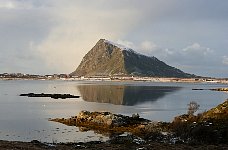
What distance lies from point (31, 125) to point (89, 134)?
479 inches

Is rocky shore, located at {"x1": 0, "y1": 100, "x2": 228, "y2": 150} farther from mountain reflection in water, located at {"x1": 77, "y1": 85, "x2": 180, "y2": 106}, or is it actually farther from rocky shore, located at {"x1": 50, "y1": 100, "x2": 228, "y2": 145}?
mountain reflection in water, located at {"x1": 77, "y1": 85, "x2": 180, "y2": 106}

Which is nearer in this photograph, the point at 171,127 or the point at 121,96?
the point at 171,127

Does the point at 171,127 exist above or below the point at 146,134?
below

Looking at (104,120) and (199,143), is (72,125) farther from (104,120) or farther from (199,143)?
(199,143)

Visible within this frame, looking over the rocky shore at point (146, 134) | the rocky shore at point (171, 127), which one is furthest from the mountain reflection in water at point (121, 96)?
the rocky shore at point (146, 134)

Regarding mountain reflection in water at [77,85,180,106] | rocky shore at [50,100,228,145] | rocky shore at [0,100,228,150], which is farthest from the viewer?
mountain reflection in water at [77,85,180,106]

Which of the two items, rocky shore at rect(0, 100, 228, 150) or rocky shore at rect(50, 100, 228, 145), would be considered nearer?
rocky shore at rect(0, 100, 228, 150)

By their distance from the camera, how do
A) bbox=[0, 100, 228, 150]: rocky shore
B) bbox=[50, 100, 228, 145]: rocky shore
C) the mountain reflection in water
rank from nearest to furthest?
bbox=[0, 100, 228, 150]: rocky shore → bbox=[50, 100, 228, 145]: rocky shore → the mountain reflection in water

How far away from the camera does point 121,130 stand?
48.2 metres

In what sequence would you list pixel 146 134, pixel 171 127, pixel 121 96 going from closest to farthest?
pixel 146 134, pixel 171 127, pixel 121 96

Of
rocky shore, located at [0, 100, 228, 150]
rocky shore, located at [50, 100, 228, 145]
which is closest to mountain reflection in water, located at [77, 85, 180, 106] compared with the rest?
rocky shore, located at [50, 100, 228, 145]

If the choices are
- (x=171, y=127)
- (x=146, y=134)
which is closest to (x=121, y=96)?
(x=171, y=127)

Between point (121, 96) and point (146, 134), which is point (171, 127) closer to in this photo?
point (146, 134)

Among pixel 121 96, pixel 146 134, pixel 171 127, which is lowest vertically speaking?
pixel 171 127
